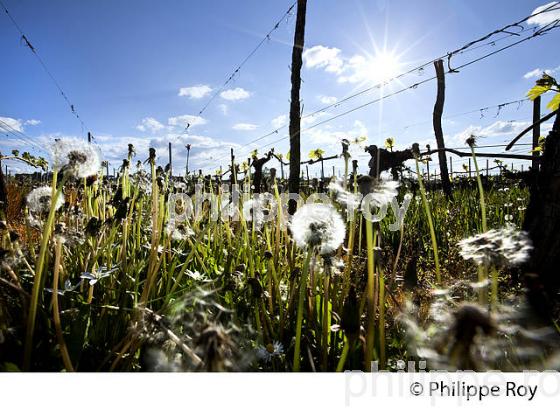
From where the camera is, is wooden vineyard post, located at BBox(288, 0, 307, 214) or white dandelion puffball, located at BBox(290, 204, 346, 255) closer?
white dandelion puffball, located at BBox(290, 204, 346, 255)

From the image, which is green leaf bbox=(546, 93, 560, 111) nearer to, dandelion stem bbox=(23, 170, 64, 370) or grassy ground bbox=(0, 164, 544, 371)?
grassy ground bbox=(0, 164, 544, 371)

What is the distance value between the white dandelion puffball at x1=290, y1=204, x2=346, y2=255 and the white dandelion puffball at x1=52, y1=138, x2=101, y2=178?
724 mm

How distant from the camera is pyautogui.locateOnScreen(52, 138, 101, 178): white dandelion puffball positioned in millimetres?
987

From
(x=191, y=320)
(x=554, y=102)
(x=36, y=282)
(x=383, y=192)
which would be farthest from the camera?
(x=554, y=102)

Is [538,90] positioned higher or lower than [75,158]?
higher

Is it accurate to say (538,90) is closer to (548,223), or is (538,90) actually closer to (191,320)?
(548,223)

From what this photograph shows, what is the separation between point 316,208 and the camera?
1.23 metres

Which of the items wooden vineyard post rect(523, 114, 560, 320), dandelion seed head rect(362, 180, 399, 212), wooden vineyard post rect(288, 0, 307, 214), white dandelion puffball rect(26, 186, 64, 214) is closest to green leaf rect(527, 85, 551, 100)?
wooden vineyard post rect(523, 114, 560, 320)

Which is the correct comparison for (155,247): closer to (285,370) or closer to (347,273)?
(285,370)

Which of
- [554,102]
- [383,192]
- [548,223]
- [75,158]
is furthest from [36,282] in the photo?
[554,102]

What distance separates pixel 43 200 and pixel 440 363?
205cm

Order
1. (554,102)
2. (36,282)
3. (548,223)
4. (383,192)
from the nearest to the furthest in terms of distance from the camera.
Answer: (36,282), (383,192), (548,223), (554,102)

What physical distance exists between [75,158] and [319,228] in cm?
78

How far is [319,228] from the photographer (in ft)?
3.42
